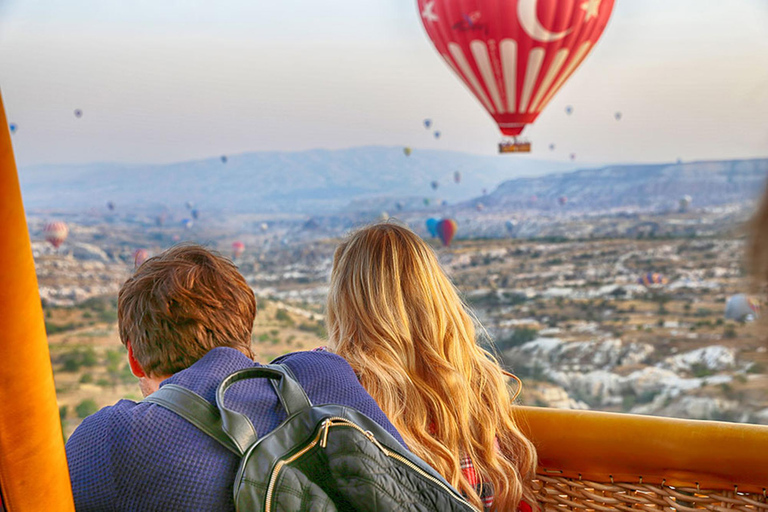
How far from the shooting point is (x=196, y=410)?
0.56 m

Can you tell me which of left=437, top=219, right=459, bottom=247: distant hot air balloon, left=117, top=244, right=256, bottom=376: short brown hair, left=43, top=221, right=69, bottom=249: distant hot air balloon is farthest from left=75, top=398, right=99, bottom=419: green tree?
left=117, top=244, right=256, bottom=376: short brown hair

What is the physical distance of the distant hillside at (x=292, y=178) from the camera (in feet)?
74.8

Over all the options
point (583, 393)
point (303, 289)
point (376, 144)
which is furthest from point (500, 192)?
point (583, 393)

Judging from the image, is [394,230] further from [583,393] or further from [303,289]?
[303,289]

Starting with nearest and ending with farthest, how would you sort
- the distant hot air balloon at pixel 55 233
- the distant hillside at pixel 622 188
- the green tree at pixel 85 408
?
the green tree at pixel 85 408, the distant hot air balloon at pixel 55 233, the distant hillside at pixel 622 188

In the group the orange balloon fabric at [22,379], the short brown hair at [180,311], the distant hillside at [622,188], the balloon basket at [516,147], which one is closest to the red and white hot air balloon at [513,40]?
the balloon basket at [516,147]

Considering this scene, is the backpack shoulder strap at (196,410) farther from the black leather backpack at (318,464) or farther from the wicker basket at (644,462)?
the wicker basket at (644,462)

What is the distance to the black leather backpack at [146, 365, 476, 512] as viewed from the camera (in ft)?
1.72

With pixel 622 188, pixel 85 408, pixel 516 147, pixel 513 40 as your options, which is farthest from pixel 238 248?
pixel 513 40

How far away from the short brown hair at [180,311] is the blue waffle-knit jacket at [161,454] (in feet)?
0.37

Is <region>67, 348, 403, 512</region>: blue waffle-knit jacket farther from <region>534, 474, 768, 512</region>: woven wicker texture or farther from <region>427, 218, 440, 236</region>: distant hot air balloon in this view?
<region>427, 218, 440, 236</region>: distant hot air balloon

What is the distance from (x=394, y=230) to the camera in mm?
988

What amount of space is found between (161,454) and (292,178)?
24170 millimetres

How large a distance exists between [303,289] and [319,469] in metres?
17.8
